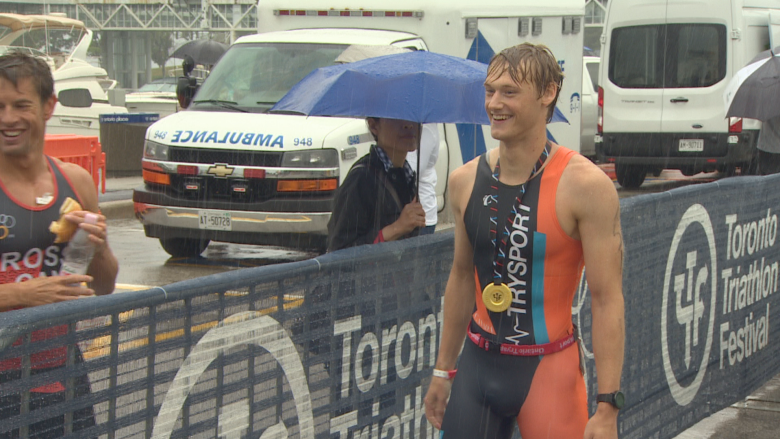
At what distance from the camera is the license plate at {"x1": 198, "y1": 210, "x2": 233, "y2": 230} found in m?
9.30

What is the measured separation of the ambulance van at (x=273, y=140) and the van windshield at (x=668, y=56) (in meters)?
6.19

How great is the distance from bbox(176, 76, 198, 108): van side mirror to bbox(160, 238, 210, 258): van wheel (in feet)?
4.62

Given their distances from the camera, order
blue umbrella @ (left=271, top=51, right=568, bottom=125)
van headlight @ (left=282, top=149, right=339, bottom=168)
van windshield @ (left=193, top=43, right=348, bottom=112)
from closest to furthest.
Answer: blue umbrella @ (left=271, top=51, right=568, bottom=125) → van headlight @ (left=282, top=149, right=339, bottom=168) → van windshield @ (left=193, top=43, right=348, bottom=112)

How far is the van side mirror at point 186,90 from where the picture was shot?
10641mm

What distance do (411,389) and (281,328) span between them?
0.88 meters

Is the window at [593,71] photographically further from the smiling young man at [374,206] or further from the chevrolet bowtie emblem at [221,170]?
the smiling young man at [374,206]

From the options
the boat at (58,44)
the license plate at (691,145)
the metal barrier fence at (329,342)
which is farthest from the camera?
the boat at (58,44)

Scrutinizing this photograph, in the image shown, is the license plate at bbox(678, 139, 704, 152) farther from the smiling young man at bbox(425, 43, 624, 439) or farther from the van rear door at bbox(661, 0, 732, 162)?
the smiling young man at bbox(425, 43, 624, 439)

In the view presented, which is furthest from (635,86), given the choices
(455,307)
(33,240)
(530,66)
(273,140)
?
(33,240)

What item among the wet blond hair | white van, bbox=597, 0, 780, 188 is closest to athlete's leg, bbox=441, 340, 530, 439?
the wet blond hair

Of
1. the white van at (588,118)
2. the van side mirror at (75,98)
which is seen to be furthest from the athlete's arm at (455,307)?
the white van at (588,118)

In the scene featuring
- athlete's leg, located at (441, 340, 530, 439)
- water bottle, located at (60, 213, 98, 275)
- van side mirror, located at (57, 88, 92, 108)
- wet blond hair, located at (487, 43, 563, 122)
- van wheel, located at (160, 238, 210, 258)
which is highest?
wet blond hair, located at (487, 43, 563, 122)

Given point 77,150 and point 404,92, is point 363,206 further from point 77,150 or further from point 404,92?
point 77,150

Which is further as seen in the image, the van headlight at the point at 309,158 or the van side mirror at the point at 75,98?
the van side mirror at the point at 75,98
